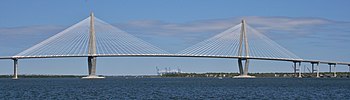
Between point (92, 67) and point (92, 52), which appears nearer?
point (92, 52)

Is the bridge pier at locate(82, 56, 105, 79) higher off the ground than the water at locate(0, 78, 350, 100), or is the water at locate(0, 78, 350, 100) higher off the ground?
the bridge pier at locate(82, 56, 105, 79)

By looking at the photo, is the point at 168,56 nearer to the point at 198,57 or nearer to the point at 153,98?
the point at 198,57

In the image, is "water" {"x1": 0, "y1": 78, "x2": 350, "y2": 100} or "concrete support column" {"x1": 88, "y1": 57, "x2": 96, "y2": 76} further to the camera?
"concrete support column" {"x1": 88, "y1": 57, "x2": 96, "y2": 76}

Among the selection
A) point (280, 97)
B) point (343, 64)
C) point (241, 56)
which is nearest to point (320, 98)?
point (280, 97)

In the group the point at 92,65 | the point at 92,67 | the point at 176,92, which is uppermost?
the point at 92,65

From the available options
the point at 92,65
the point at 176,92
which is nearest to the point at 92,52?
the point at 92,65

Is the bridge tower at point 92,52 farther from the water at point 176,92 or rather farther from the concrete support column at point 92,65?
the water at point 176,92

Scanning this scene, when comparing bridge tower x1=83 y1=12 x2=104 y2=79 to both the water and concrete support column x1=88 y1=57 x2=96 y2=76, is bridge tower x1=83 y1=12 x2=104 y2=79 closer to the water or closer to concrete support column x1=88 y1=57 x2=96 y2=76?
concrete support column x1=88 y1=57 x2=96 y2=76

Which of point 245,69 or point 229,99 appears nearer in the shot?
point 229,99

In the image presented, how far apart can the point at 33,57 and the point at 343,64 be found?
166 feet

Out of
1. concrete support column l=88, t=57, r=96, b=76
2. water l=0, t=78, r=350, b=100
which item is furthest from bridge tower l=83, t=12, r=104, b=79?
water l=0, t=78, r=350, b=100

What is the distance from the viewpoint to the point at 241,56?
320ft

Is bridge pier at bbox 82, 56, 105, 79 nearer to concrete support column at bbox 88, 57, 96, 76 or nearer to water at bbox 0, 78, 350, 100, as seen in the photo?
concrete support column at bbox 88, 57, 96, 76

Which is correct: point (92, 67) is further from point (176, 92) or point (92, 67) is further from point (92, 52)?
point (176, 92)
